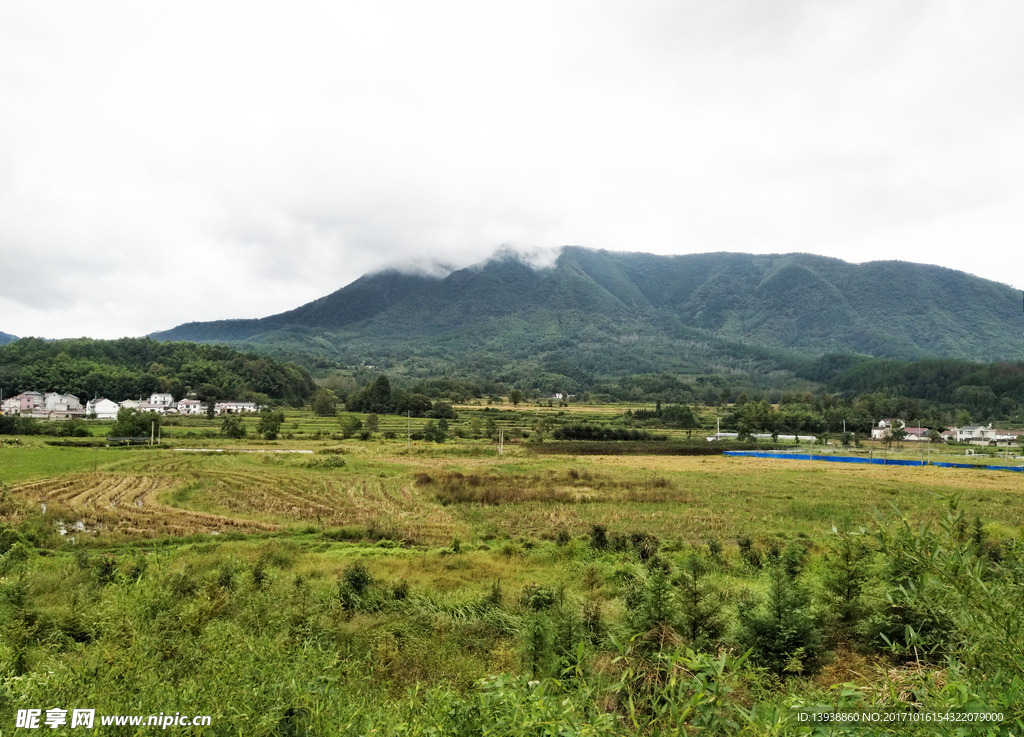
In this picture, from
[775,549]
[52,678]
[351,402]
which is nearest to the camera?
[52,678]

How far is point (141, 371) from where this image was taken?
116m

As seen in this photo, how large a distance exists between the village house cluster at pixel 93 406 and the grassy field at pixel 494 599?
67.5 metres

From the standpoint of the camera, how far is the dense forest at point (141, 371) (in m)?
103

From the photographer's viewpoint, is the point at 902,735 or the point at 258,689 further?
the point at 258,689

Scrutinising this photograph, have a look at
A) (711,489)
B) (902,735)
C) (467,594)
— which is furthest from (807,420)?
(902,735)

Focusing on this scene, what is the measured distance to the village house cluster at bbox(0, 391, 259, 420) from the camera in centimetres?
9150

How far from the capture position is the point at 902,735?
7.80ft

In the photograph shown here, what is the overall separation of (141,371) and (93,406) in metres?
19.6

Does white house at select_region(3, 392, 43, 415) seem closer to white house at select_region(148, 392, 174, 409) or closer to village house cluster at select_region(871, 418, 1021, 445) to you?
white house at select_region(148, 392, 174, 409)

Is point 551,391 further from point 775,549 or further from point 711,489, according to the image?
point 775,549

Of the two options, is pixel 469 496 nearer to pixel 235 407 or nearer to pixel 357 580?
pixel 357 580

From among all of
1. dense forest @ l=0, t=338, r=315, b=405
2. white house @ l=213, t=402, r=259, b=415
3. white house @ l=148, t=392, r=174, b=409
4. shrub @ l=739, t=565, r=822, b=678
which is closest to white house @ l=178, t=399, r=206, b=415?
white house @ l=148, t=392, r=174, b=409

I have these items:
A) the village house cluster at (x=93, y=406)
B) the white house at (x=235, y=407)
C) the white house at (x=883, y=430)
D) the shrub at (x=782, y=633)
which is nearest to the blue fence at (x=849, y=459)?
the white house at (x=883, y=430)

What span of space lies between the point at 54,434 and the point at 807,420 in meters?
113
